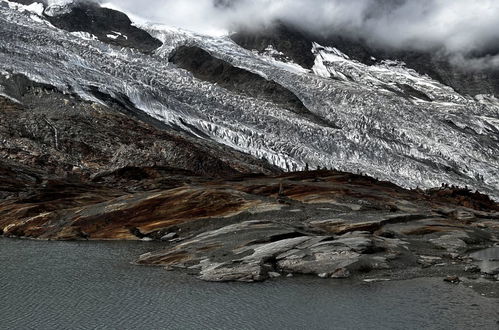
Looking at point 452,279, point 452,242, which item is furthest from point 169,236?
point 452,279

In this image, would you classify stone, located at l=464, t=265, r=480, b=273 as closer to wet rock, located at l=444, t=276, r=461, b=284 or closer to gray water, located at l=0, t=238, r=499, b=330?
wet rock, located at l=444, t=276, r=461, b=284

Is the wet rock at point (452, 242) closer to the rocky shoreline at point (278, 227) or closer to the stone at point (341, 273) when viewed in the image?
the rocky shoreline at point (278, 227)

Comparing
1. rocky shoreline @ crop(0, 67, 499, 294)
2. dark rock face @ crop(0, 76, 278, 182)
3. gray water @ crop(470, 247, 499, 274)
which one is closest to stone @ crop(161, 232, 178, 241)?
rocky shoreline @ crop(0, 67, 499, 294)

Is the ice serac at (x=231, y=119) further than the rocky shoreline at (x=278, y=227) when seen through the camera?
Yes

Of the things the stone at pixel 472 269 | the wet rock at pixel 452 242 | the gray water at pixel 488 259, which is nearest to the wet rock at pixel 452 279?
the stone at pixel 472 269

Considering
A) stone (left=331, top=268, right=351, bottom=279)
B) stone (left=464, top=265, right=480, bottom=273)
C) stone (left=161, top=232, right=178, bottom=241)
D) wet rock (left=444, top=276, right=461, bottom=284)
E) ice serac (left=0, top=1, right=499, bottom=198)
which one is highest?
ice serac (left=0, top=1, right=499, bottom=198)

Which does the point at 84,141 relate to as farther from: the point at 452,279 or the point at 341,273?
the point at 452,279
